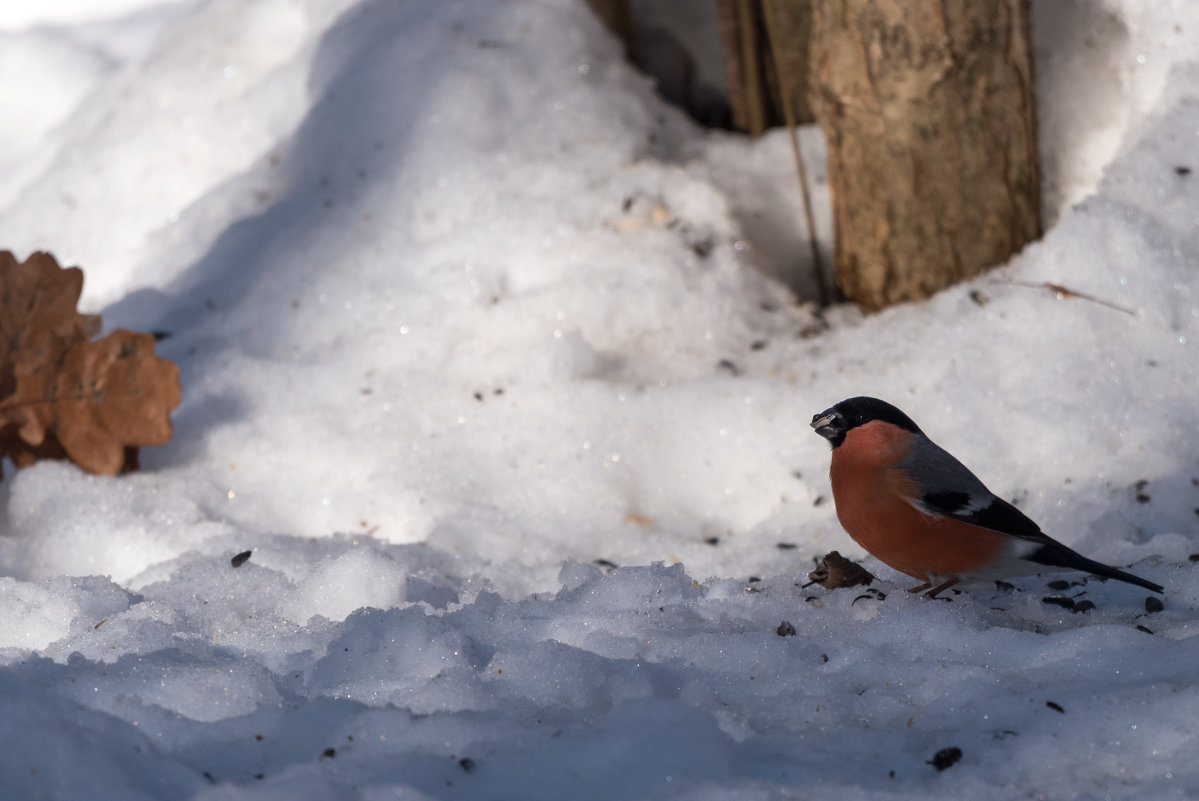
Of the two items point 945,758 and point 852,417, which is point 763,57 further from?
point 945,758

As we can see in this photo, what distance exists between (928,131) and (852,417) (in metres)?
1.33

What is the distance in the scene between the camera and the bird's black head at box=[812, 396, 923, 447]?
7.23ft

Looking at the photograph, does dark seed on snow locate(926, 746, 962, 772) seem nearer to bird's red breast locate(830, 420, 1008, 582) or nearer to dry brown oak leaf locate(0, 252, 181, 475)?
bird's red breast locate(830, 420, 1008, 582)

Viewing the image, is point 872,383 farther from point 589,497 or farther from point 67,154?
point 67,154

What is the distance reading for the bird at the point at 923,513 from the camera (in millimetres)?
2059

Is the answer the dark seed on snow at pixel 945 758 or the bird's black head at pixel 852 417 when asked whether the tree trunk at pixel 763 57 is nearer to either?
the bird's black head at pixel 852 417

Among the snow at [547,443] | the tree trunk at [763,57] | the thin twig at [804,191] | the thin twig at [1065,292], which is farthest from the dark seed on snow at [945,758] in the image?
the tree trunk at [763,57]

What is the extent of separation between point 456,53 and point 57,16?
3538mm

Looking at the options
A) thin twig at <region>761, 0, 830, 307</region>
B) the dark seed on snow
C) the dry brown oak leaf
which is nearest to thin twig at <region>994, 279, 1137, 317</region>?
thin twig at <region>761, 0, 830, 307</region>

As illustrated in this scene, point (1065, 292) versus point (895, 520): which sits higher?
point (895, 520)

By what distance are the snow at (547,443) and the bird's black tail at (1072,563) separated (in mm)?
104

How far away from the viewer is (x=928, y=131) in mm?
3195

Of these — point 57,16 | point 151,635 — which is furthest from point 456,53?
point 57,16

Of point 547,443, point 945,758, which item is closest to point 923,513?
point 945,758
